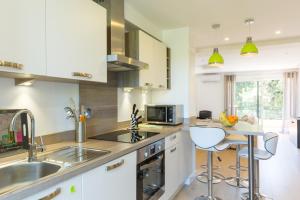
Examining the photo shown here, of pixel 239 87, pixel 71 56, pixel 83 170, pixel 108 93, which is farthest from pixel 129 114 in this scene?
pixel 239 87

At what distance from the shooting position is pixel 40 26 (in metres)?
1.36

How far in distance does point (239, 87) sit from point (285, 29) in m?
6.28

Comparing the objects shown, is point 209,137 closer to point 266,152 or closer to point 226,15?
point 266,152

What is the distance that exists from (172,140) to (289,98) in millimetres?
8028

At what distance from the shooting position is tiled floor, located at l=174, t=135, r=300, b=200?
9.36ft

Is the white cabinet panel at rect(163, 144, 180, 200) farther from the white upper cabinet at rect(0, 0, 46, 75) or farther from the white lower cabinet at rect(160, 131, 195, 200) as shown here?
the white upper cabinet at rect(0, 0, 46, 75)

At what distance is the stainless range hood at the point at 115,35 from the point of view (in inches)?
80.7

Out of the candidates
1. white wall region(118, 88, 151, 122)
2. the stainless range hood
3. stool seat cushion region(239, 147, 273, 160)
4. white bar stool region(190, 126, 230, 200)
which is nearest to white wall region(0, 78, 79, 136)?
the stainless range hood

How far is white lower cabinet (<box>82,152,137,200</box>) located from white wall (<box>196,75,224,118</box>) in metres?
8.34

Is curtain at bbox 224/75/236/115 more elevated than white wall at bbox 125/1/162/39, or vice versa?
white wall at bbox 125/1/162/39

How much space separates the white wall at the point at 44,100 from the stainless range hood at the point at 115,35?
48 centimetres

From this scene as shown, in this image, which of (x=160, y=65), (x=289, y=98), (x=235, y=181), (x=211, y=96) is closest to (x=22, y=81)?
(x=160, y=65)

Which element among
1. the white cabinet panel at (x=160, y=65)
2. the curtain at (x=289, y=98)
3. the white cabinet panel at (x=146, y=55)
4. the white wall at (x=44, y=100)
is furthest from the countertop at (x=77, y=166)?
the curtain at (x=289, y=98)

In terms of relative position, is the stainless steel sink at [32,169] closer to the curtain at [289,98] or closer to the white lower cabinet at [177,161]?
the white lower cabinet at [177,161]
